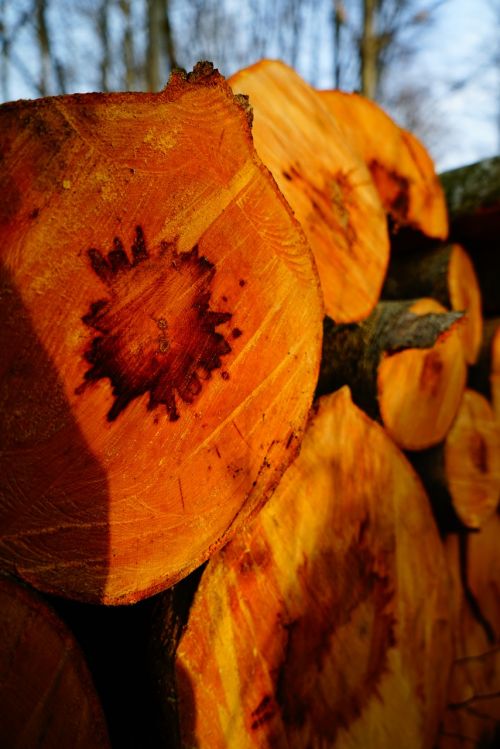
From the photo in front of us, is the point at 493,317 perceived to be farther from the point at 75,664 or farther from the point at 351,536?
the point at 75,664

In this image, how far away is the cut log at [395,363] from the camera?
1.34 meters

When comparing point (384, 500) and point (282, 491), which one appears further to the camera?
point (384, 500)

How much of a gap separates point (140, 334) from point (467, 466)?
141cm

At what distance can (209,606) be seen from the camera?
3.04ft

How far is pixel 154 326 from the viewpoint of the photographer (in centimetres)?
81

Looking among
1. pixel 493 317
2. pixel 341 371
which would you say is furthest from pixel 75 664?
pixel 493 317

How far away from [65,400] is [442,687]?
1.38 metres

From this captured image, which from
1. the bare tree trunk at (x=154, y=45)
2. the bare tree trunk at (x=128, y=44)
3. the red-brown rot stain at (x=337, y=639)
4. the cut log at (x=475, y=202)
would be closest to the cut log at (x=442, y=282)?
the cut log at (x=475, y=202)

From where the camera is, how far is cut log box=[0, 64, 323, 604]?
699 millimetres

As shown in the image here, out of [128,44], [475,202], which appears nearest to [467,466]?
[475,202]

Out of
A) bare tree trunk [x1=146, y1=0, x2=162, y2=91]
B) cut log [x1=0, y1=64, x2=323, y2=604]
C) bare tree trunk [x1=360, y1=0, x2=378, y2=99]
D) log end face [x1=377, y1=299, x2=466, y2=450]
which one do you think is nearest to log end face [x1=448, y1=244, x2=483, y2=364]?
log end face [x1=377, y1=299, x2=466, y2=450]

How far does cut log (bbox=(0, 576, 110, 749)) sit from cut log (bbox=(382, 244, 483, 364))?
1598 millimetres

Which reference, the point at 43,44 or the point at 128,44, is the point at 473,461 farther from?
the point at 128,44

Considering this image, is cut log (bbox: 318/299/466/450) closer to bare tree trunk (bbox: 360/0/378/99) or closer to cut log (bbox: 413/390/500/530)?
cut log (bbox: 413/390/500/530)
